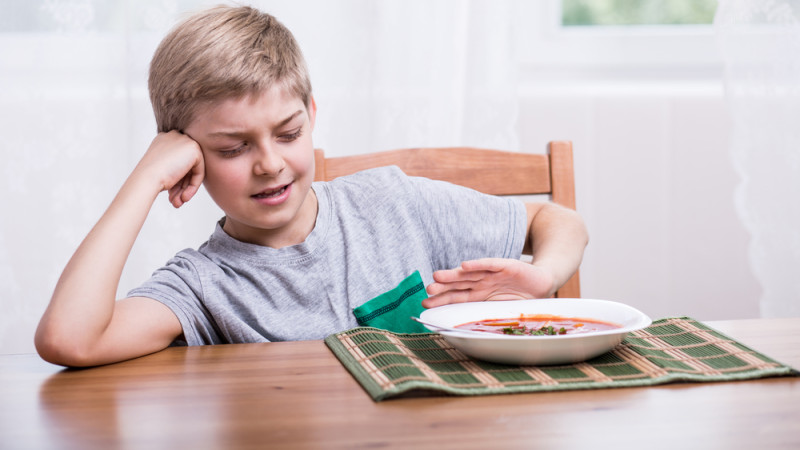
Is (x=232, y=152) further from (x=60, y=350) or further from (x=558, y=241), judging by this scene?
(x=558, y=241)

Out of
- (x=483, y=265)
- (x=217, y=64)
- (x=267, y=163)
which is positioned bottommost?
(x=483, y=265)

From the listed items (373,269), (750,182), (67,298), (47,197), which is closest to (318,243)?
(373,269)

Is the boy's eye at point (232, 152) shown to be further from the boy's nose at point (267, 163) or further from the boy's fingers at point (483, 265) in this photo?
the boy's fingers at point (483, 265)

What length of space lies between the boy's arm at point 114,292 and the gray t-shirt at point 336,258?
7 cm

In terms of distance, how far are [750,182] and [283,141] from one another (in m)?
1.33

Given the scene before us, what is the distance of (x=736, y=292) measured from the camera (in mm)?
2059

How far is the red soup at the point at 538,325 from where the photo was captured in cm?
82

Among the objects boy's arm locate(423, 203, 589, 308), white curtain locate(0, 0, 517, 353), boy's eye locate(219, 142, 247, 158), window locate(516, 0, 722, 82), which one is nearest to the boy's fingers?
boy's arm locate(423, 203, 589, 308)

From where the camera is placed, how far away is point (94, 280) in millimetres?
949

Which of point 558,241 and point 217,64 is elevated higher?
point 217,64

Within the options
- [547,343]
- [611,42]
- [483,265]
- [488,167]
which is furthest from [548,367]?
[611,42]

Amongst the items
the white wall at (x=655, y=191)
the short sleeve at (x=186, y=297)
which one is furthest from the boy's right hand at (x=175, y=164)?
the white wall at (x=655, y=191)

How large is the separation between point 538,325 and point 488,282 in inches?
5.8

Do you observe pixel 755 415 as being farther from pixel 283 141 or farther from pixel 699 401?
pixel 283 141
